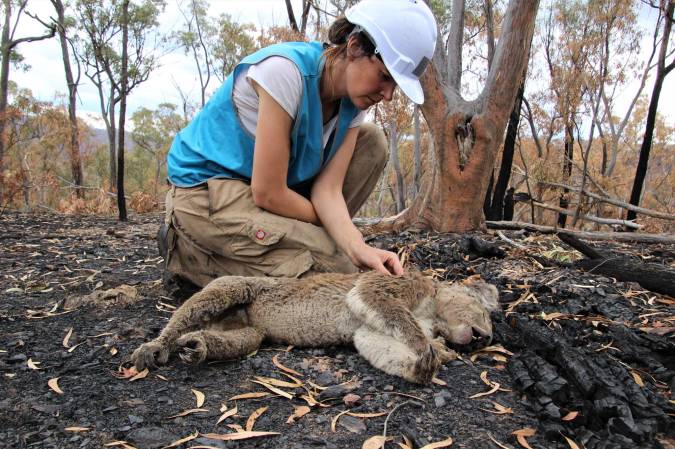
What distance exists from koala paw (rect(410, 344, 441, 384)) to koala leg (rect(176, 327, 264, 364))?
100 cm

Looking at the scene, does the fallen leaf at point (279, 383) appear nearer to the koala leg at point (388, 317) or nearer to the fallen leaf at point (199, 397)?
the fallen leaf at point (199, 397)

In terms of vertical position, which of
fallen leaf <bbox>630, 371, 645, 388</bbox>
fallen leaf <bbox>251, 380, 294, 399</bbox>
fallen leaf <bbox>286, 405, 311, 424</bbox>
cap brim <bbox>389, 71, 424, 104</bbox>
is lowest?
fallen leaf <bbox>286, 405, 311, 424</bbox>

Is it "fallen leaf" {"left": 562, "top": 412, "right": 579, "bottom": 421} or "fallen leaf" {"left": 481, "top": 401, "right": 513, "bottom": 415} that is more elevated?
"fallen leaf" {"left": 562, "top": 412, "right": 579, "bottom": 421}

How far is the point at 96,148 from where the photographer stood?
40844 mm

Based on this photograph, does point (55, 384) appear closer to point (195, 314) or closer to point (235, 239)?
point (195, 314)

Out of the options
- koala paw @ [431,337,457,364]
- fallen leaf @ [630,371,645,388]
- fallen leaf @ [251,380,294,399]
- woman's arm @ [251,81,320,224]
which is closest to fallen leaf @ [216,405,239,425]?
fallen leaf @ [251,380,294,399]

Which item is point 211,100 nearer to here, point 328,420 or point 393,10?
point 393,10

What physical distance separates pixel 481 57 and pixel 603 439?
2473 cm

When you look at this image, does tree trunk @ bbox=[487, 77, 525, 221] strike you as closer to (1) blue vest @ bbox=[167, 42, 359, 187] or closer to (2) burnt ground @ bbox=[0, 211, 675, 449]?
(2) burnt ground @ bbox=[0, 211, 675, 449]

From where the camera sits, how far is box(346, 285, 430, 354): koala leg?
2.67 meters

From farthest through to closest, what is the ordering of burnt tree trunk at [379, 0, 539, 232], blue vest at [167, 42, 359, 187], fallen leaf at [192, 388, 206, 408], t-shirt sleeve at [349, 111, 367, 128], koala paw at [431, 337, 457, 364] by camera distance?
burnt tree trunk at [379, 0, 539, 232] → t-shirt sleeve at [349, 111, 367, 128] → blue vest at [167, 42, 359, 187] → koala paw at [431, 337, 457, 364] → fallen leaf at [192, 388, 206, 408]

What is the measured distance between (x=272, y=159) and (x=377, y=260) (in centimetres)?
99

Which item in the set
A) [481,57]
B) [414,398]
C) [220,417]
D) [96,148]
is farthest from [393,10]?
[96,148]

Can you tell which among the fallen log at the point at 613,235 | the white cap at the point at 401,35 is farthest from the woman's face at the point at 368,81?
the fallen log at the point at 613,235
